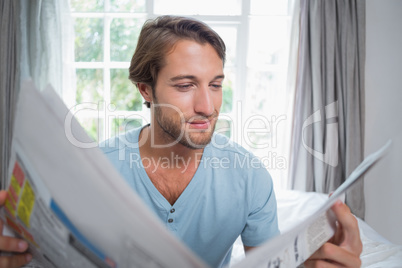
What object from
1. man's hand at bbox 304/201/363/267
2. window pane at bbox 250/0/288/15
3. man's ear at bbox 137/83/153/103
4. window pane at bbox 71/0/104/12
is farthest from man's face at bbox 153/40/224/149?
window pane at bbox 71/0/104/12

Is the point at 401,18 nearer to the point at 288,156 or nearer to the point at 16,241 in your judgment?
the point at 288,156

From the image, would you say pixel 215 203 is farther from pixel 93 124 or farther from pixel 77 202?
pixel 93 124

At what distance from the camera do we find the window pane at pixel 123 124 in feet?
9.55

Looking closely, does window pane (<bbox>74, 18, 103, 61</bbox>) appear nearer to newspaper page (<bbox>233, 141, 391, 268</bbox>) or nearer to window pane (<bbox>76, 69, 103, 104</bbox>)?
window pane (<bbox>76, 69, 103, 104</bbox>)

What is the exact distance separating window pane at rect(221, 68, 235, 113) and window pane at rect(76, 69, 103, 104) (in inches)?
44.9

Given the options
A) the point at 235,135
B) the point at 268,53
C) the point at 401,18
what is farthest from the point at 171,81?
the point at 401,18

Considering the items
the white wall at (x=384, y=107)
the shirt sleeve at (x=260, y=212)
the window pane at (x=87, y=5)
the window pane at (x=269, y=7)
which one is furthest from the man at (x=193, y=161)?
the white wall at (x=384, y=107)

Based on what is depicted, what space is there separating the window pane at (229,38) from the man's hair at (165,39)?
1.64 m

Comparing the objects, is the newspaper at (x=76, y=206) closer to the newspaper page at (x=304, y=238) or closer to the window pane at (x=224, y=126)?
the newspaper page at (x=304, y=238)

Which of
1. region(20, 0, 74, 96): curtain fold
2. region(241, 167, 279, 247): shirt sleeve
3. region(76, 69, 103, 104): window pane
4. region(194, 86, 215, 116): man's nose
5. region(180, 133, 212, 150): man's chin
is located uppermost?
region(20, 0, 74, 96): curtain fold

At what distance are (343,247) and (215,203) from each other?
49 centimetres

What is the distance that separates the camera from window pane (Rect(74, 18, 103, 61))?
9.22 feet

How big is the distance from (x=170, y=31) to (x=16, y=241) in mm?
864

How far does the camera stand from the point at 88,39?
2822 mm
